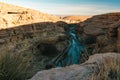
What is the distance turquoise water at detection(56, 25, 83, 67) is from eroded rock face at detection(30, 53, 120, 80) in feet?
13.1

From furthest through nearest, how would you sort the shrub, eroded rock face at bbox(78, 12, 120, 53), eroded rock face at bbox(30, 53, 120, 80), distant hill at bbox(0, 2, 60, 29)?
1. distant hill at bbox(0, 2, 60, 29)
2. eroded rock face at bbox(78, 12, 120, 53)
3. the shrub
4. eroded rock face at bbox(30, 53, 120, 80)

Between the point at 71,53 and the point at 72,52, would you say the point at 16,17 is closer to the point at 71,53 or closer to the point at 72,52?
the point at 72,52

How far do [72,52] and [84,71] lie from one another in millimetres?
7895

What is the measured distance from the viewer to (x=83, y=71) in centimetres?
584

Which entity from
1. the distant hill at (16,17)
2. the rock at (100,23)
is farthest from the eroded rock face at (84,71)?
the distant hill at (16,17)

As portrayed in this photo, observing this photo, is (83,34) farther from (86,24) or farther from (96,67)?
(96,67)

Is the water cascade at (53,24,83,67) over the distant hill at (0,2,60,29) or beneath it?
beneath

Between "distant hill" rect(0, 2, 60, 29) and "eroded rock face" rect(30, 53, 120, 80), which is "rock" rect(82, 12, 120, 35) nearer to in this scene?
"distant hill" rect(0, 2, 60, 29)

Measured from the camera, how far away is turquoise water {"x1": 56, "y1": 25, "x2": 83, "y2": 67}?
12.2 meters

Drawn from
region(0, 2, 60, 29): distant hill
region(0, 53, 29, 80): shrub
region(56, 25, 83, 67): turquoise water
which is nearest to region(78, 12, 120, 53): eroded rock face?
region(56, 25, 83, 67): turquoise water

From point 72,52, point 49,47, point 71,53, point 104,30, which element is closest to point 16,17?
point 49,47

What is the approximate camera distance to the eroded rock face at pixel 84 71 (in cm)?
555

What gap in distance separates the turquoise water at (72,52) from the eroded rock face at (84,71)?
13.1 ft

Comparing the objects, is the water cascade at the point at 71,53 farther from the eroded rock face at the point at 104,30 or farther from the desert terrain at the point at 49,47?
the eroded rock face at the point at 104,30
